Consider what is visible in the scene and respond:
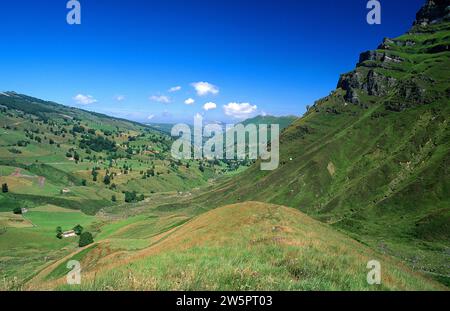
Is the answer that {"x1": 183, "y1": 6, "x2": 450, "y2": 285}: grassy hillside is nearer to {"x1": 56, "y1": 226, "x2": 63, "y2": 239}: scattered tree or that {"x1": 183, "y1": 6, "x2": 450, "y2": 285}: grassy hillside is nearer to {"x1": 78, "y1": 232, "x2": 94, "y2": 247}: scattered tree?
{"x1": 78, "y1": 232, "x2": 94, "y2": 247}: scattered tree

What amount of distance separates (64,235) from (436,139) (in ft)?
582

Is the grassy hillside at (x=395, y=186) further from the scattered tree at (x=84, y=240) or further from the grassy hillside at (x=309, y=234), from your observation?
the scattered tree at (x=84, y=240)

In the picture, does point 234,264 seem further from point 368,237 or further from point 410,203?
point 410,203

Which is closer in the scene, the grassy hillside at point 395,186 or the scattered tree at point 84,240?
the grassy hillside at point 395,186

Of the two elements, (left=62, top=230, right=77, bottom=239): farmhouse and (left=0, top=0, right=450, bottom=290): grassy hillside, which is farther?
(left=62, top=230, right=77, bottom=239): farmhouse

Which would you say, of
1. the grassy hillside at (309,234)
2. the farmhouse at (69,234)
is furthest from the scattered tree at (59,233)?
the grassy hillside at (309,234)

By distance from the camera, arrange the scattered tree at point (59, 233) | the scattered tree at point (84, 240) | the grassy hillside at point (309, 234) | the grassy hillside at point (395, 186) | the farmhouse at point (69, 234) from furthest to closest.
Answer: the farmhouse at point (69, 234) < the scattered tree at point (59, 233) < the scattered tree at point (84, 240) < the grassy hillside at point (395, 186) < the grassy hillside at point (309, 234)

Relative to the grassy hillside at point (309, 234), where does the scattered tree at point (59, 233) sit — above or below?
below

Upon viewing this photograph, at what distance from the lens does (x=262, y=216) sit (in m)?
37.7

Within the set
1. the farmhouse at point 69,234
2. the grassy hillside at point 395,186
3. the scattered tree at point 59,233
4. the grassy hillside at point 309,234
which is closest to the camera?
the grassy hillside at point 309,234

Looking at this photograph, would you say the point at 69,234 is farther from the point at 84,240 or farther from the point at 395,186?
the point at 395,186

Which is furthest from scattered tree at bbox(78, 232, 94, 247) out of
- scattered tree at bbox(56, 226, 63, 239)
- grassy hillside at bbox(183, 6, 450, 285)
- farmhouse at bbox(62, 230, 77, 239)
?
grassy hillside at bbox(183, 6, 450, 285)
